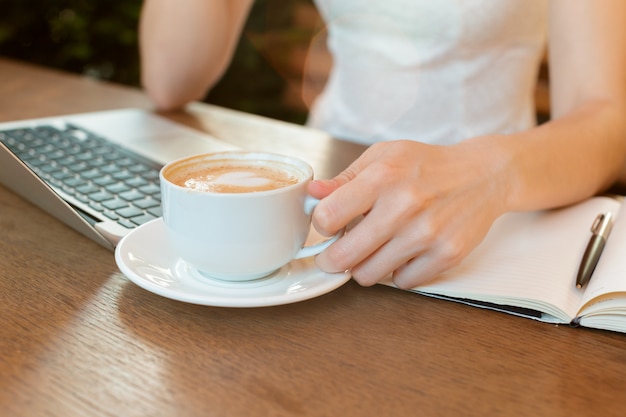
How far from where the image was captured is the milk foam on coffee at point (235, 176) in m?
0.54

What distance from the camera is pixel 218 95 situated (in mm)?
3277

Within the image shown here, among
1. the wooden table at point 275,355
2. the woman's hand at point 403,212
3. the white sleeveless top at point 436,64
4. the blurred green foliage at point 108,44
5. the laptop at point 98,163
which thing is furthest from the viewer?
the blurred green foliage at point 108,44

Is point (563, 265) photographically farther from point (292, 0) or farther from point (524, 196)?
point (292, 0)

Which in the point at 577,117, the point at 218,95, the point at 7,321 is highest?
the point at 577,117

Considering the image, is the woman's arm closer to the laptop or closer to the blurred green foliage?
the laptop

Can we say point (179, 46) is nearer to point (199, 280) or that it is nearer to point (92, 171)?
point (92, 171)

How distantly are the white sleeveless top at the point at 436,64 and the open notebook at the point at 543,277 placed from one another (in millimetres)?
629

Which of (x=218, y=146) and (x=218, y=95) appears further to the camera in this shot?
(x=218, y=95)

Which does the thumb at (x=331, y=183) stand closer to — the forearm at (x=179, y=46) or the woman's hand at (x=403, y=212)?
the woman's hand at (x=403, y=212)

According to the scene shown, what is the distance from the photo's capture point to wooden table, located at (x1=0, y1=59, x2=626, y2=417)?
411 mm

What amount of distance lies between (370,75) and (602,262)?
87 cm

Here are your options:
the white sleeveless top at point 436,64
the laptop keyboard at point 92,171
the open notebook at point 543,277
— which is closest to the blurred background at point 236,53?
the white sleeveless top at point 436,64

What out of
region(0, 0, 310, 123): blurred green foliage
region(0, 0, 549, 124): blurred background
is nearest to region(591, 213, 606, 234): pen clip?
region(0, 0, 549, 124): blurred background

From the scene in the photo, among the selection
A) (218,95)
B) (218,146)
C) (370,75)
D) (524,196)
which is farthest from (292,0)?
(524,196)
